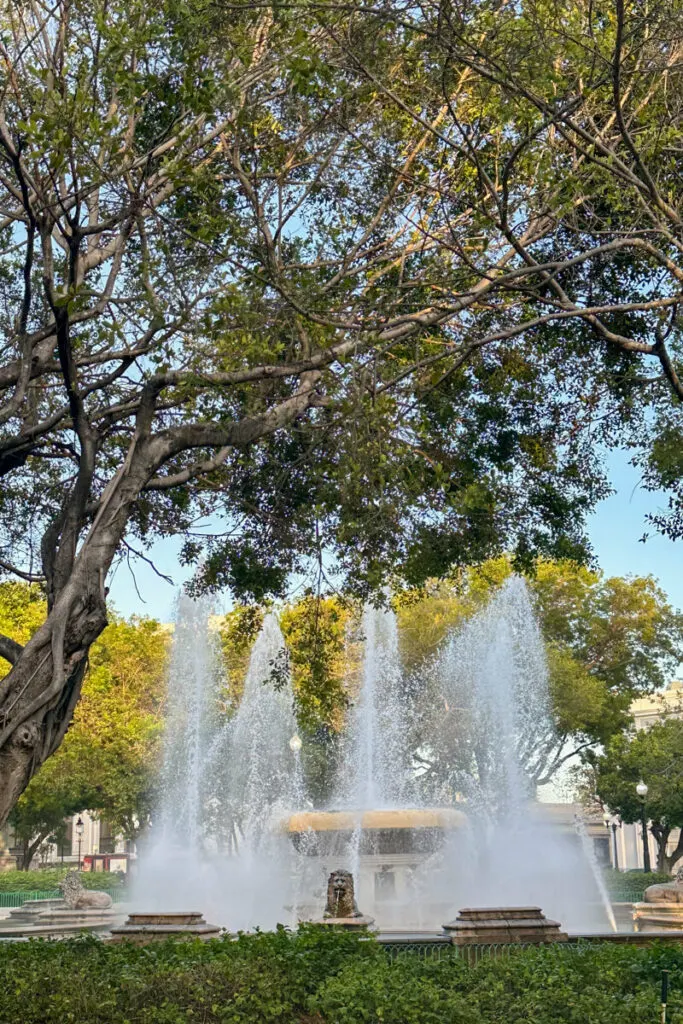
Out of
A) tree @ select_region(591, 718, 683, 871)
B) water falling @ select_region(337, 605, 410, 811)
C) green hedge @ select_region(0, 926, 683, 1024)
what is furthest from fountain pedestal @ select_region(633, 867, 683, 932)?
tree @ select_region(591, 718, 683, 871)

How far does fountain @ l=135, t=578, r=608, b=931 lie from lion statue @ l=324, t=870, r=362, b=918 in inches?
197

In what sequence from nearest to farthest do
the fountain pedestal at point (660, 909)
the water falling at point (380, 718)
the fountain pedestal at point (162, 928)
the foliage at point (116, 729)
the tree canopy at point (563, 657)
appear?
1. the fountain pedestal at point (162, 928)
2. the fountain pedestal at point (660, 909)
3. the water falling at point (380, 718)
4. the tree canopy at point (563, 657)
5. the foliage at point (116, 729)

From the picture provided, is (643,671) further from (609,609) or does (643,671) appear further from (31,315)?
(31,315)

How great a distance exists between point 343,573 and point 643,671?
2506 cm

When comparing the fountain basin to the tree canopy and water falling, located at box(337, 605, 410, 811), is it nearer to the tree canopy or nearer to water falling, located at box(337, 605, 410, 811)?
water falling, located at box(337, 605, 410, 811)

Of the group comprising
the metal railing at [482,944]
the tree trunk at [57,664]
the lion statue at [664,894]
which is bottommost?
the lion statue at [664,894]

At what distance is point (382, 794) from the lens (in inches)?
1075

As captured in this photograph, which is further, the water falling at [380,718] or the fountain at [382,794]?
the water falling at [380,718]

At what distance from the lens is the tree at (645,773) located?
35594mm

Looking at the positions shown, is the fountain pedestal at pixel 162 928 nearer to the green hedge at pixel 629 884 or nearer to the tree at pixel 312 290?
the tree at pixel 312 290

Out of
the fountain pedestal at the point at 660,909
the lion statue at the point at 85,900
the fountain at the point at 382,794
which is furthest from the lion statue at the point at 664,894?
the lion statue at the point at 85,900

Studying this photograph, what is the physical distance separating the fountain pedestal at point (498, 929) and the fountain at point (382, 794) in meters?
6.71

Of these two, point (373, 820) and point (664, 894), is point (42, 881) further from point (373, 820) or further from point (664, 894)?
point (664, 894)

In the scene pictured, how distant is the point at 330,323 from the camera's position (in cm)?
786
